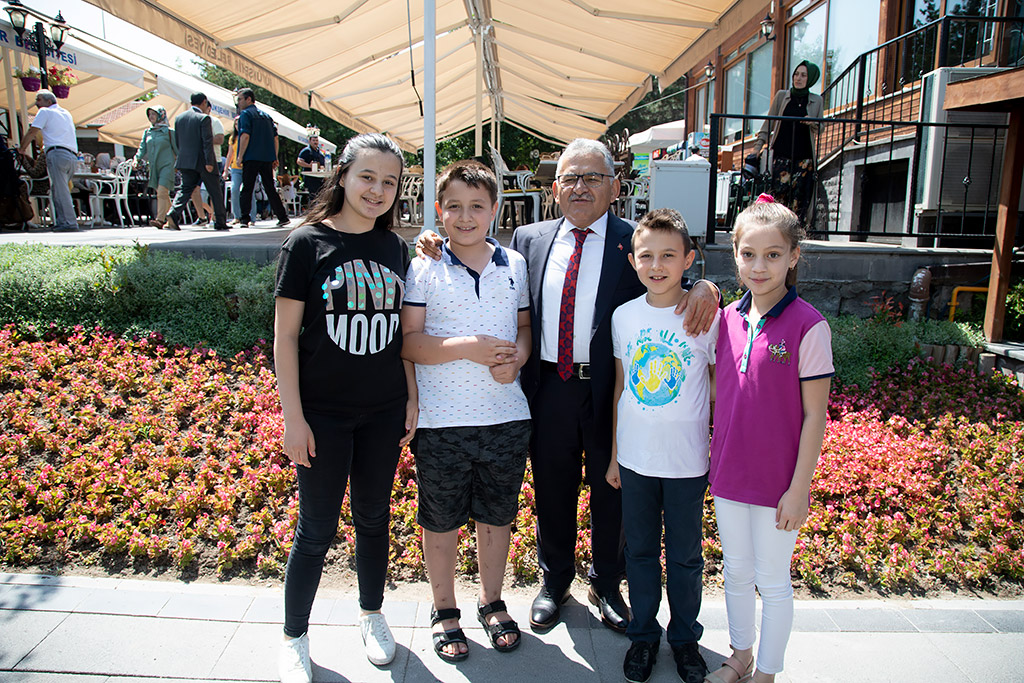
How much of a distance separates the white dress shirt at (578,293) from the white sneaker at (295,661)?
1.39 m

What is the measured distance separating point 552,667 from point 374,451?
1058 mm

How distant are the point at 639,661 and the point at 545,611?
469mm

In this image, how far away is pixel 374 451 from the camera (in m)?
2.33

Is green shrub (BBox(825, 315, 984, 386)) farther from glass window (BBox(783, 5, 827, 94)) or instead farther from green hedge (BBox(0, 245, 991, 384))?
glass window (BBox(783, 5, 827, 94))

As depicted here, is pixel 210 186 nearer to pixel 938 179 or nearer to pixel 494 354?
pixel 494 354

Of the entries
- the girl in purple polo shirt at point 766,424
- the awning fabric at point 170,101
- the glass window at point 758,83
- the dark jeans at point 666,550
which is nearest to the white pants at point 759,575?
the girl in purple polo shirt at point 766,424

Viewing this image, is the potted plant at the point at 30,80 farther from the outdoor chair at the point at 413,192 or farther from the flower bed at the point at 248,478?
the flower bed at the point at 248,478

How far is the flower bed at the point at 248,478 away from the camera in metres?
3.10

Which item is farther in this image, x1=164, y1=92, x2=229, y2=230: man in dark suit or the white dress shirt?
x1=164, y1=92, x2=229, y2=230: man in dark suit

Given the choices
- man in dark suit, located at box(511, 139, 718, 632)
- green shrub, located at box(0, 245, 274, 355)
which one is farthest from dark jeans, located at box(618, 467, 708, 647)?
green shrub, located at box(0, 245, 274, 355)

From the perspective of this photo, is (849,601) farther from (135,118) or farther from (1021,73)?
(135,118)

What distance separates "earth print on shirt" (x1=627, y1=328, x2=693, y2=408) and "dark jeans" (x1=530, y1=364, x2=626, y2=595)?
283mm

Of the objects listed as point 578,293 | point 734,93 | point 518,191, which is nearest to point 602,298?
point 578,293

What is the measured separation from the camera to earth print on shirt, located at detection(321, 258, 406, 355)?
2.17 meters
